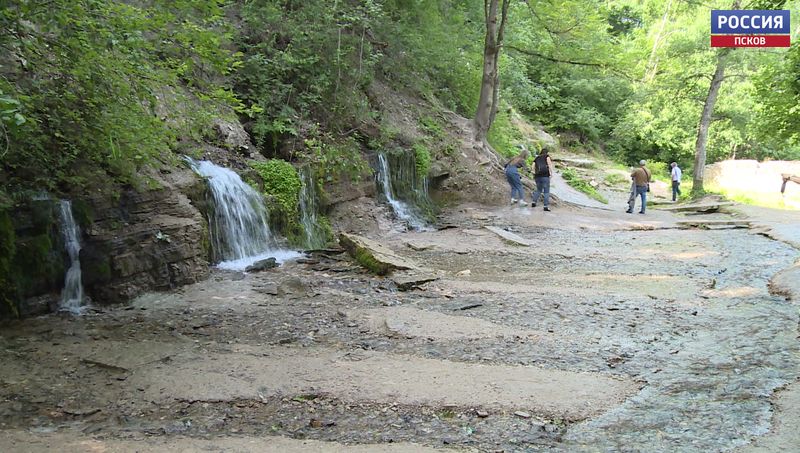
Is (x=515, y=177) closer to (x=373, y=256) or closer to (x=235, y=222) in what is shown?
(x=373, y=256)

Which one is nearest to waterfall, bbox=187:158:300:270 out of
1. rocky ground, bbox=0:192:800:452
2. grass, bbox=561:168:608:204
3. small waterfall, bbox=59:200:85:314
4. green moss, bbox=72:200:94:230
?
rocky ground, bbox=0:192:800:452

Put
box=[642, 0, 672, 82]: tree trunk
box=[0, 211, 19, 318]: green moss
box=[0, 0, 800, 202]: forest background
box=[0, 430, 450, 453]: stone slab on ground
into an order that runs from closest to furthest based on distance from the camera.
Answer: box=[0, 430, 450, 453]: stone slab on ground
box=[0, 0, 800, 202]: forest background
box=[0, 211, 19, 318]: green moss
box=[642, 0, 672, 82]: tree trunk

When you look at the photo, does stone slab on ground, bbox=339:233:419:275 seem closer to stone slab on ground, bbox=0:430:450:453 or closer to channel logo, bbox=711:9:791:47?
stone slab on ground, bbox=0:430:450:453

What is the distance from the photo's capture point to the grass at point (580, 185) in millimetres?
22966

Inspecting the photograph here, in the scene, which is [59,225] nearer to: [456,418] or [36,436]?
[36,436]

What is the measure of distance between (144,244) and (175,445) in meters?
4.65

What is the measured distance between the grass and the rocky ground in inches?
532

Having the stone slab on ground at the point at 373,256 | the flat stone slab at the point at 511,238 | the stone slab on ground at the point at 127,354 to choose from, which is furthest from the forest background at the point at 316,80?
the flat stone slab at the point at 511,238

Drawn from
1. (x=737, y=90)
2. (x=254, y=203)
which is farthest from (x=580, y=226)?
(x=737, y=90)

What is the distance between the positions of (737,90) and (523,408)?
30.0 metres

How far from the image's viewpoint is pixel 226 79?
13.1 meters

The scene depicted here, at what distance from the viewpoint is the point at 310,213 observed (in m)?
12.6

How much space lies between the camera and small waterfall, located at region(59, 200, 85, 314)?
7422 millimetres

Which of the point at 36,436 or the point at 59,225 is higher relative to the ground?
the point at 59,225
